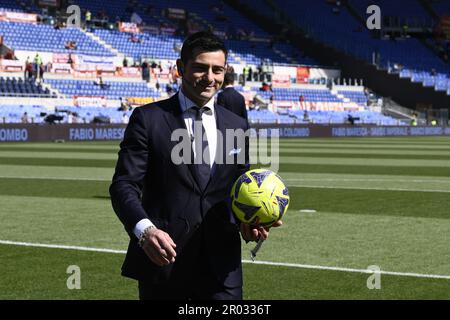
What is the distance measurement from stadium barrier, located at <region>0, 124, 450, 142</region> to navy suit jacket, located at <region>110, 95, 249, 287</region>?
36369 mm

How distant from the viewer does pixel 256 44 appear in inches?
2712

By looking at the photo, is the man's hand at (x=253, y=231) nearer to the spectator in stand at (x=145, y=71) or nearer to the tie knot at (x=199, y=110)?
the tie knot at (x=199, y=110)

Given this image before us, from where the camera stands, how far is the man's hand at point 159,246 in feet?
13.5

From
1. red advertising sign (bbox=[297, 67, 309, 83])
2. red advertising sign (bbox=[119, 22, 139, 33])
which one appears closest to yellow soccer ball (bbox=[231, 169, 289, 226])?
red advertising sign (bbox=[119, 22, 139, 33])

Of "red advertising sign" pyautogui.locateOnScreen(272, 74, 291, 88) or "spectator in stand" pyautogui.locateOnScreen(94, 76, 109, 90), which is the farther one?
"red advertising sign" pyautogui.locateOnScreen(272, 74, 291, 88)

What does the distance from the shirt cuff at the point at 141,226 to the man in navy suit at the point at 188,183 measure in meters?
0.16

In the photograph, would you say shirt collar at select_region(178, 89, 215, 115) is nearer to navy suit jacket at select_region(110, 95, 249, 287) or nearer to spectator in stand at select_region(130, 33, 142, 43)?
navy suit jacket at select_region(110, 95, 249, 287)

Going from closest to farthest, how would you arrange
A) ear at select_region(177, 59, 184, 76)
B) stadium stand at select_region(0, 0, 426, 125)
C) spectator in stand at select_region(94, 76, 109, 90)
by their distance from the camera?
1. ear at select_region(177, 59, 184, 76)
2. stadium stand at select_region(0, 0, 426, 125)
3. spectator in stand at select_region(94, 76, 109, 90)

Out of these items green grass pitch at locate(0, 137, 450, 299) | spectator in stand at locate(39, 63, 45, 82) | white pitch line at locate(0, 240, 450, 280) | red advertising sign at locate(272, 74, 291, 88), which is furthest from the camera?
red advertising sign at locate(272, 74, 291, 88)

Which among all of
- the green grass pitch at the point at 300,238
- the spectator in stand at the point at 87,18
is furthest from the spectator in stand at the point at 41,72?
the green grass pitch at the point at 300,238

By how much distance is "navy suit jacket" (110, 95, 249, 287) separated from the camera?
4.52 m

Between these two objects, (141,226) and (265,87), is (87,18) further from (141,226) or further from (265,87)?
(141,226)
